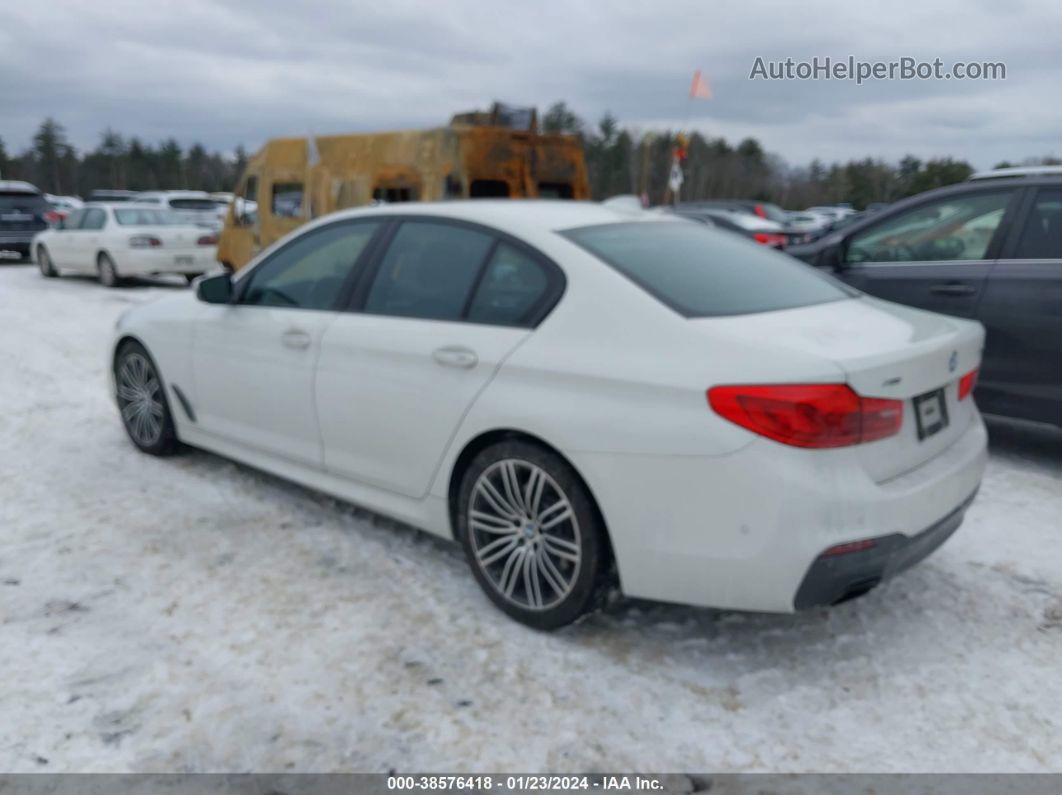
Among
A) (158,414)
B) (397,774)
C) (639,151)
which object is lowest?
(397,774)

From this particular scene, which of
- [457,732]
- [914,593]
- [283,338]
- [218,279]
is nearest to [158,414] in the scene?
[218,279]

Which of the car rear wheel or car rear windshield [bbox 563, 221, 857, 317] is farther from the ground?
car rear windshield [bbox 563, 221, 857, 317]

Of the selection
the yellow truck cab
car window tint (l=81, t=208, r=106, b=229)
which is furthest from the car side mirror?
car window tint (l=81, t=208, r=106, b=229)

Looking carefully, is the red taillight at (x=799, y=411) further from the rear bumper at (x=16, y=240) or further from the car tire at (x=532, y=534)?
the rear bumper at (x=16, y=240)

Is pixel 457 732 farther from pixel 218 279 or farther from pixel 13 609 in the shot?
pixel 218 279

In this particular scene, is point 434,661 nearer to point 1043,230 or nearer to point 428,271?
point 428,271

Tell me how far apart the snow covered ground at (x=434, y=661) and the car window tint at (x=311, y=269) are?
1.07 m

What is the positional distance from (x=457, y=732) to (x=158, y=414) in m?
3.22

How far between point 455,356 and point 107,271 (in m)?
13.4

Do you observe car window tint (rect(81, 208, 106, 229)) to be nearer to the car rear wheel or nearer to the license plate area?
the car rear wheel

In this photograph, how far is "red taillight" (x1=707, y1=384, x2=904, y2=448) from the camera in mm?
2627

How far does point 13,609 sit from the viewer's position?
341cm

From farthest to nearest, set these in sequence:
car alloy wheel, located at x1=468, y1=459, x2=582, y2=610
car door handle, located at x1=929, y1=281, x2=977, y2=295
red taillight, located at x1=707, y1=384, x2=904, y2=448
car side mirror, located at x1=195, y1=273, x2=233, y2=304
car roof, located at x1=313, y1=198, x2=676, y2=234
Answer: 1. car door handle, located at x1=929, y1=281, x2=977, y2=295
2. car side mirror, located at x1=195, y1=273, x2=233, y2=304
3. car roof, located at x1=313, y1=198, x2=676, y2=234
4. car alloy wheel, located at x1=468, y1=459, x2=582, y2=610
5. red taillight, located at x1=707, y1=384, x2=904, y2=448

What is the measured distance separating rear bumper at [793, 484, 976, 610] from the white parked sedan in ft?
44.5
